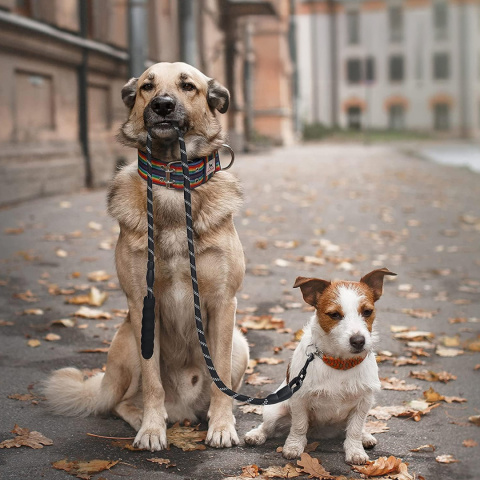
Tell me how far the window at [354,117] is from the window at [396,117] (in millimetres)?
2922

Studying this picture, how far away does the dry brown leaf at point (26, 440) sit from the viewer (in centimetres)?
377

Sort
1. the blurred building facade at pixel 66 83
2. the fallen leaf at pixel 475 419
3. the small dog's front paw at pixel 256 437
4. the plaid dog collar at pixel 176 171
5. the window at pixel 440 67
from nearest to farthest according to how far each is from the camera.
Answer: the small dog's front paw at pixel 256 437
the plaid dog collar at pixel 176 171
the fallen leaf at pixel 475 419
the blurred building facade at pixel 66 83
the window at pixel 440 67

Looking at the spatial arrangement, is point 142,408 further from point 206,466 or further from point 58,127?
point 58,127

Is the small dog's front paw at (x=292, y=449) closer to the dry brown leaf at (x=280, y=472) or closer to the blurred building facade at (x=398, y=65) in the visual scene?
the dry brown leaf at (x=280, y=472)

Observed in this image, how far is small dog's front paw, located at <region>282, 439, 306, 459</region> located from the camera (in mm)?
3607

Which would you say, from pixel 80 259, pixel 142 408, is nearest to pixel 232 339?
pixel 142 408

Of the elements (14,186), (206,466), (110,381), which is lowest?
(206,466)

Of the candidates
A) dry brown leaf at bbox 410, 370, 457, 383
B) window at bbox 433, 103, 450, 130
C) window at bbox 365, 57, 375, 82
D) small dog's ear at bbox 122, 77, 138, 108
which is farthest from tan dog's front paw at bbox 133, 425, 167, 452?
window at bbox 433, 103, 450, 130

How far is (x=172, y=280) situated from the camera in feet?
12.7

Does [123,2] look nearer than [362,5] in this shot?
Yes

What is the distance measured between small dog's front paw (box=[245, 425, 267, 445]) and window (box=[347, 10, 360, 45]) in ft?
215

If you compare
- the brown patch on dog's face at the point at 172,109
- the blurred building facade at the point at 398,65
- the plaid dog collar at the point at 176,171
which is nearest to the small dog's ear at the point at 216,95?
the brown patch on dog's face at the point at 172,109

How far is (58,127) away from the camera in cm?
1216

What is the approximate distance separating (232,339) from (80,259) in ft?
15.3
